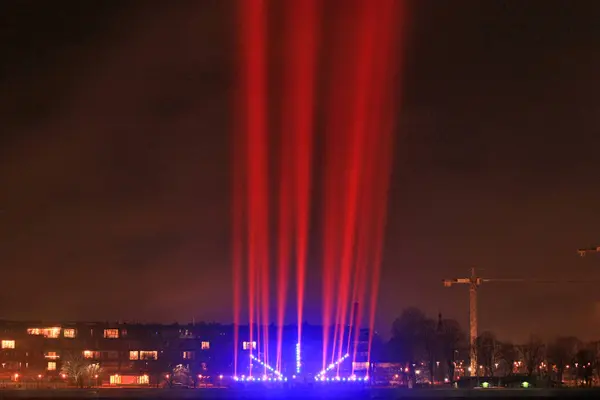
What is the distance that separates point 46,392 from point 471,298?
118 m

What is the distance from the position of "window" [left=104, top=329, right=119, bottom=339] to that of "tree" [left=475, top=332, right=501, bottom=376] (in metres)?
57.2

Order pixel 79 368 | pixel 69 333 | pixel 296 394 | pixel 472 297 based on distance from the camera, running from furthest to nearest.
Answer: pixel 472 297
pixel 69 333
pixel 79 368
pixel 296 394

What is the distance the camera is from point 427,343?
140m

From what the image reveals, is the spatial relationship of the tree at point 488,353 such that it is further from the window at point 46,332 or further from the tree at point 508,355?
the window at point 46,332

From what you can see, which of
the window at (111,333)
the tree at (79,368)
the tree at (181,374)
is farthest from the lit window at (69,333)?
the tree at (181,374)

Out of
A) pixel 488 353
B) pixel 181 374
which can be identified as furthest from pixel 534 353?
pixel 181 374

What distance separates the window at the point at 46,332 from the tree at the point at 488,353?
6539 cm

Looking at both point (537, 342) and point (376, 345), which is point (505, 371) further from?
point (376, 345)

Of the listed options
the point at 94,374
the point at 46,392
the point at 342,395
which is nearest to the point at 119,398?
the point at 46,392

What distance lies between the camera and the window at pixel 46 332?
130500 mm

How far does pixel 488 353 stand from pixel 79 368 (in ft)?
206

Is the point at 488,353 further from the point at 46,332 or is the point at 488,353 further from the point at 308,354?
the point at 46,332

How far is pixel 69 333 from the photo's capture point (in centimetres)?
13138

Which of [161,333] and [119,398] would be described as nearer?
[119,398]
